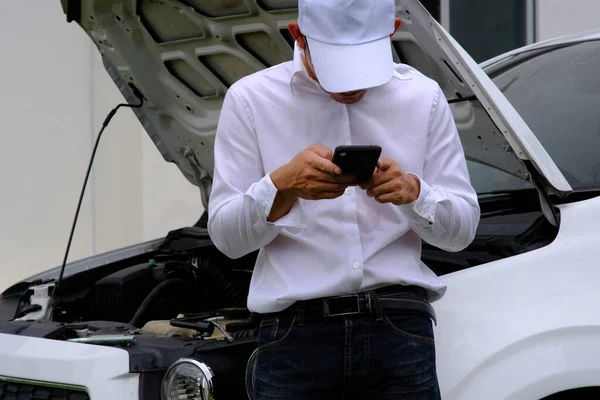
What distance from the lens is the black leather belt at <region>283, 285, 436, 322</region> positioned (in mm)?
1948

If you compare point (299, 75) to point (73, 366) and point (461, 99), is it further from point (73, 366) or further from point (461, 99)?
point (73, 366)

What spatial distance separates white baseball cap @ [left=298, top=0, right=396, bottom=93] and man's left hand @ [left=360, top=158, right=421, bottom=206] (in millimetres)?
193

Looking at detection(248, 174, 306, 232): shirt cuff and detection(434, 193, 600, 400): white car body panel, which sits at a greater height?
detection(248, 174, 306, 232): shirt cuff

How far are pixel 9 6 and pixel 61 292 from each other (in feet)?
12.6

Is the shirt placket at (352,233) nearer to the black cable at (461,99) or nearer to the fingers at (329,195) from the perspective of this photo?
the fingers at (329,195)

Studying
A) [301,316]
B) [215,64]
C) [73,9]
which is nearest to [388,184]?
[301,316]

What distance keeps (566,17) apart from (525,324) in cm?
521

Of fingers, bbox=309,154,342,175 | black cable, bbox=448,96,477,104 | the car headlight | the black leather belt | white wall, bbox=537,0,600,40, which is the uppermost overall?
white wall, bbox=537,0,600,40

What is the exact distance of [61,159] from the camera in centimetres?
693

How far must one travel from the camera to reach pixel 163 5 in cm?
313

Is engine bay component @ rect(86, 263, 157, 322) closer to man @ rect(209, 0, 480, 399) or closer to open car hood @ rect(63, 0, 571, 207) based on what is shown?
open car hood @ rect(63, 0, 571, 207)

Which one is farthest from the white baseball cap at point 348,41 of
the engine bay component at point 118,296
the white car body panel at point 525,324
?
the engine bay component at point 118,296

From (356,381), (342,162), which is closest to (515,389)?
(356,381)

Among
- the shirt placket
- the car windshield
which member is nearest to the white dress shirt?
the shirt placket
